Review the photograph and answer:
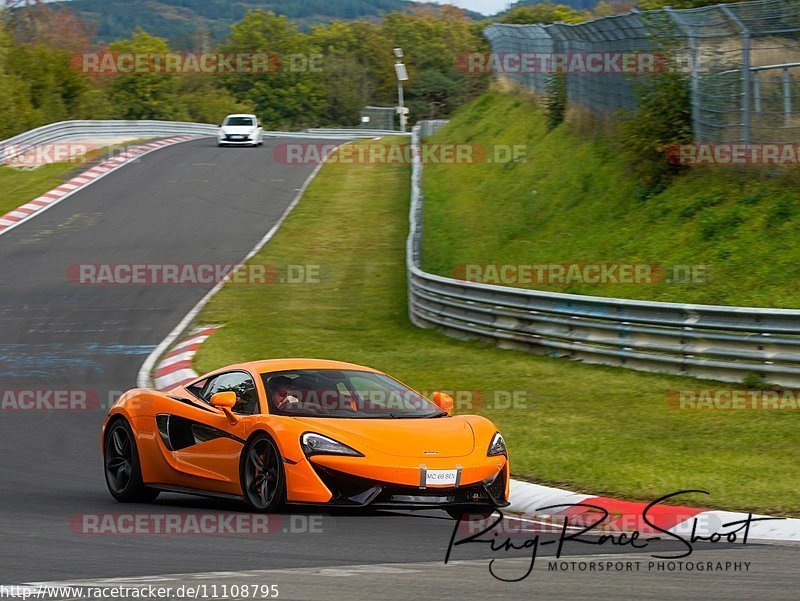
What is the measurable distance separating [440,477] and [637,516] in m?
1.32

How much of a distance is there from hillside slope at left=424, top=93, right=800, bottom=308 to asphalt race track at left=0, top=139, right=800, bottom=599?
6478mm

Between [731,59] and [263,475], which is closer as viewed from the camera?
[263,475]

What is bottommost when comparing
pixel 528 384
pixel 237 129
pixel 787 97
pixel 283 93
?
pixel 528 384

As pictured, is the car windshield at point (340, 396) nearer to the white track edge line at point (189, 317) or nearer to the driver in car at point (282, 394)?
the driver in car at point (282, 394)

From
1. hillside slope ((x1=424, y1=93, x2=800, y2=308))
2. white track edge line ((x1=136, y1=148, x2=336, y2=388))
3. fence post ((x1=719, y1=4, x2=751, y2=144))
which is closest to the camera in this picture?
white track edge line ((x1=136, y1=148, x2=336, y2=388))

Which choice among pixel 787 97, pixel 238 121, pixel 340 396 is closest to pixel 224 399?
pixel 340 396

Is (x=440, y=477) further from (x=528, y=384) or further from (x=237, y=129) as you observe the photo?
(x=237, y=129)

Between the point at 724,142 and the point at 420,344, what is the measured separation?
586 cm

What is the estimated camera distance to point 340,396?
9.16 metres

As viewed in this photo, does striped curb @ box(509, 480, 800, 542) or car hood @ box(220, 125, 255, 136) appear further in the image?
car hood @ box(220, 125, 255, 136)

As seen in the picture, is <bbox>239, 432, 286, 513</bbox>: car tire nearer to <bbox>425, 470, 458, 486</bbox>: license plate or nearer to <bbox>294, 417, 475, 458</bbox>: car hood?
<bbox>294, 417, 475, 458</bbox>: car hood

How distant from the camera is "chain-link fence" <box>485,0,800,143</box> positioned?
18828mm

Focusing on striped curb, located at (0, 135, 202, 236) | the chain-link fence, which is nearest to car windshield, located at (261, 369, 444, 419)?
the chain-link fence

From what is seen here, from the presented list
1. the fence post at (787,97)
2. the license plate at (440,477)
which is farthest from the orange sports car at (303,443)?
the fence post at (787,97)
